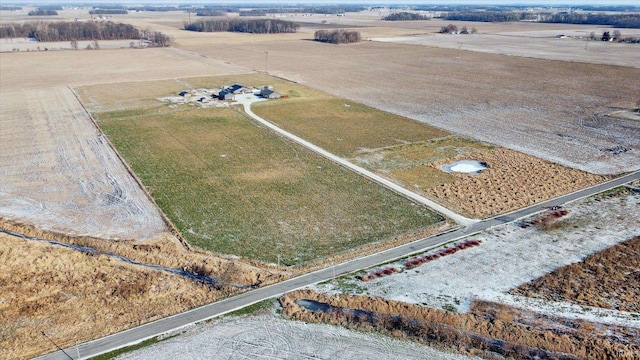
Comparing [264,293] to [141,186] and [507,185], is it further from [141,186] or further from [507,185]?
[507,185]

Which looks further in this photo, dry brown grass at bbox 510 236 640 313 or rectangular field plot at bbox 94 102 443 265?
rectangular field plot at bbox 94 102 443 265

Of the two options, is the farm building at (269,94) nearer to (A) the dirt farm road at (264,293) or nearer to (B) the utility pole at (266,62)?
(B) the utility pole at (266,62)

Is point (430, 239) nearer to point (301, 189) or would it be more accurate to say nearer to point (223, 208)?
point (301, 189)

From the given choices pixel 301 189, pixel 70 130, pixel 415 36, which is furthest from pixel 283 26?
pixel 301 189

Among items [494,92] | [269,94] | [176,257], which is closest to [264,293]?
[176,257]

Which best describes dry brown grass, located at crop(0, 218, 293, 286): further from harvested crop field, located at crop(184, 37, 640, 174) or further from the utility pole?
the utility pole

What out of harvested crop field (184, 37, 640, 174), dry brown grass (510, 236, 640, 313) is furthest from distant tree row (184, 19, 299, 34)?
dry brown grass (510, 236, 640, 313)
